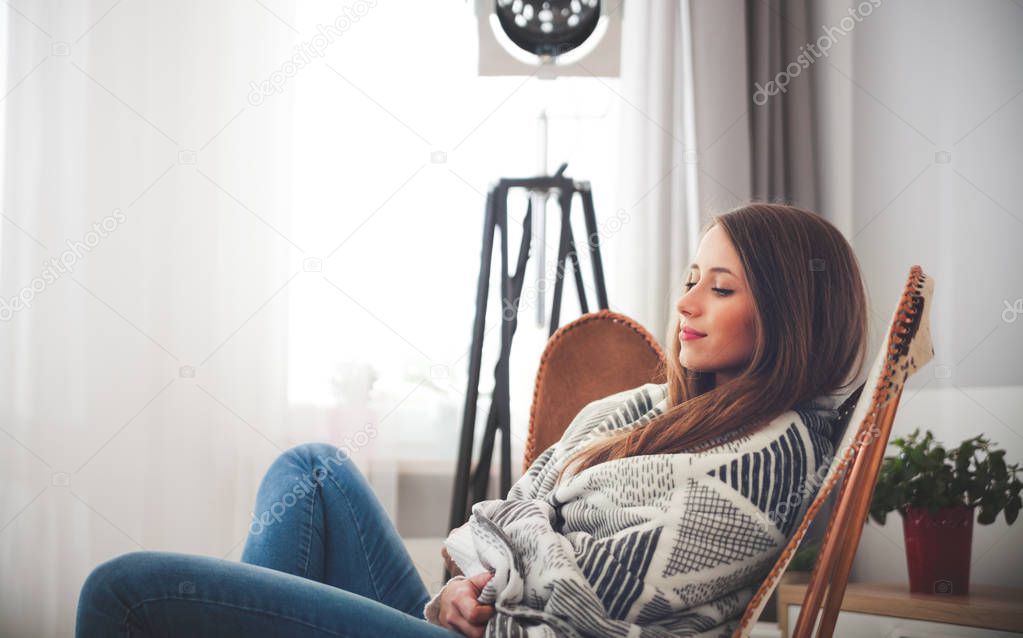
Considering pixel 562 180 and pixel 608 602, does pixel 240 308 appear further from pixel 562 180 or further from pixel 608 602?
pixel 608 602

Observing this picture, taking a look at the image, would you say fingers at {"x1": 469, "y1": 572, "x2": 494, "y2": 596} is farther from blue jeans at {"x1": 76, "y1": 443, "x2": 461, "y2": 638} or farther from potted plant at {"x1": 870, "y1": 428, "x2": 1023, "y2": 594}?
potted plant at {"x1": 870, "y1": 428, "x2": 1023, "y2": 594}

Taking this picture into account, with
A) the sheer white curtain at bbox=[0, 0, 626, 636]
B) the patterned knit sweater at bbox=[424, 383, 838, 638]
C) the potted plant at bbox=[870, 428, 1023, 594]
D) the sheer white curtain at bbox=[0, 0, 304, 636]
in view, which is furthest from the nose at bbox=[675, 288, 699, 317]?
the sheer white curtain at bbox=[0, 0, 304, 636]

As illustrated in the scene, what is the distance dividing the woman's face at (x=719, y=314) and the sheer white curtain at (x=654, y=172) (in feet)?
3.63

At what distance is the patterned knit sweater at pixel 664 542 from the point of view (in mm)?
839

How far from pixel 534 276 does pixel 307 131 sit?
0.75 meters

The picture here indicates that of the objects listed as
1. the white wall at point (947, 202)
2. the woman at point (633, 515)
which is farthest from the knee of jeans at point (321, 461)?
the white wall at point (947, 202)

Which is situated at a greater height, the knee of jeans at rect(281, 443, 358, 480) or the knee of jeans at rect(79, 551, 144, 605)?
the knee of jeans at rect(281, 443, 358, 480)

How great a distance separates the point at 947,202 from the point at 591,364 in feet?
3.00

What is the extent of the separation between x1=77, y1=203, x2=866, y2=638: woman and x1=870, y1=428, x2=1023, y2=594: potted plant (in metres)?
0.53

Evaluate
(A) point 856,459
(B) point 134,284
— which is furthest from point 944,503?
(B) point 134,284

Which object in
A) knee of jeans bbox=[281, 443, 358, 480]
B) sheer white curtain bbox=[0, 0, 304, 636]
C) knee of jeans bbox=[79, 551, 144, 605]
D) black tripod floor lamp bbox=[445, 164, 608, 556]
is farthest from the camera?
sheer white curtain bbox=[0, 0, 304, 636]

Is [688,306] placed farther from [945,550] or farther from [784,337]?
[945,550]

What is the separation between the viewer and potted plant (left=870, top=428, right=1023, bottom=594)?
1.37 metres

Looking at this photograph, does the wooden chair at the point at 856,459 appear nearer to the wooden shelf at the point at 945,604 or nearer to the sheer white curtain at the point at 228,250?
the wooden shelf at the point at 945,604
